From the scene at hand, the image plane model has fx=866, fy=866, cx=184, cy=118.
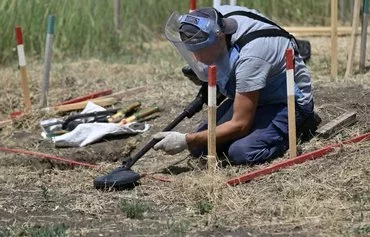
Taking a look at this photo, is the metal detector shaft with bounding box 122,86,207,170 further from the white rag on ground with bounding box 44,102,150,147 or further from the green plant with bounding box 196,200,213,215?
the white rag on ground with bounding box 44,102,150,147

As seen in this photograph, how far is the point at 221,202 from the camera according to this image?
192 inches

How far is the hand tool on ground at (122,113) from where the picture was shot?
7336 mm

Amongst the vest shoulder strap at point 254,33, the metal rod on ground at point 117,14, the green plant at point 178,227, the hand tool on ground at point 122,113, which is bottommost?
the metal rod on ground at point 117,14

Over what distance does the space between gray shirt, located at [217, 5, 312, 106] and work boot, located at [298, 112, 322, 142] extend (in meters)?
0.20

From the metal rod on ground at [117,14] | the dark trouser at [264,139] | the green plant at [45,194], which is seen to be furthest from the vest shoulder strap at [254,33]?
the metal rod on ground at [117,14]

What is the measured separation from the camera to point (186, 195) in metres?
5.07

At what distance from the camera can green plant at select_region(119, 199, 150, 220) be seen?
4.77 meters

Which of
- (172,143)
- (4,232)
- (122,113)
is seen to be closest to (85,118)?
(122,113)

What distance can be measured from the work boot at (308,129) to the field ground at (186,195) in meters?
0.11

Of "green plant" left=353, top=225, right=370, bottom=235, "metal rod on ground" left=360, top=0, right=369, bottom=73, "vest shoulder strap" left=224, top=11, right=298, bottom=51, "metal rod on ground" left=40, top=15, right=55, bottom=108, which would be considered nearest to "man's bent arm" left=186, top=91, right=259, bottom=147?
"vest shoulder strap" left=224, top=11, right=298, bottom=51

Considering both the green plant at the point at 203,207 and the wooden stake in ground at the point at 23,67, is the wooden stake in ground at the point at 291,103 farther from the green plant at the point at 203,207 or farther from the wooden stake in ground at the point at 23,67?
the wooden stake in ground at the point at 23,67

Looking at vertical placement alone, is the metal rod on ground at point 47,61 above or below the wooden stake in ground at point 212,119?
below

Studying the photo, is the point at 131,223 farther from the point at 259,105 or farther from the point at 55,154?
the point at 55,154

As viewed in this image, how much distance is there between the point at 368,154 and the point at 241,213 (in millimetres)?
1106
